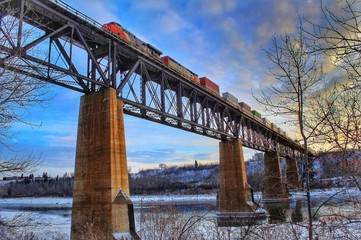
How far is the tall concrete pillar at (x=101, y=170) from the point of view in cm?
1911

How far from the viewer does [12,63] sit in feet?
24.1

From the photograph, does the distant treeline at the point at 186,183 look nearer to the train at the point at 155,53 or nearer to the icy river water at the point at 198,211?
the icy river water at the point at 198,211

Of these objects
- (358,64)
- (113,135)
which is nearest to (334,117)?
(358,64)

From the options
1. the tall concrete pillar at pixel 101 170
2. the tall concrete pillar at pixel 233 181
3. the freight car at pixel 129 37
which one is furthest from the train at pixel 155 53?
the tall concrete pillar at pixel 233 181

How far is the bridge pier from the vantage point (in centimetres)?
4241

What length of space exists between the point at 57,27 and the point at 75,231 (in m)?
14.3

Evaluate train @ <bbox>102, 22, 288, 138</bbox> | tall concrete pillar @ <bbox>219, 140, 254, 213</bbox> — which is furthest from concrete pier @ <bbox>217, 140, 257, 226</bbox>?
train @ <bbox>102, 22, 288, 138</bbox>

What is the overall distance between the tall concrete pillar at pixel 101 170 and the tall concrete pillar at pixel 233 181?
26.0m

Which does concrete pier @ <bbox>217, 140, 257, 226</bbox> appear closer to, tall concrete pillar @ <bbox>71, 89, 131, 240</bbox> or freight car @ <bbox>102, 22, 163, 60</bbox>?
freight car @ <bbox>102, 22, 163, 60</bbox>

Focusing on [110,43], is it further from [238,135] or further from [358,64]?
[238,135]

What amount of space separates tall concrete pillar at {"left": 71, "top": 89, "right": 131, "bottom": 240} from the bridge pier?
2471cm

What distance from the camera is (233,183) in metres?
44.3

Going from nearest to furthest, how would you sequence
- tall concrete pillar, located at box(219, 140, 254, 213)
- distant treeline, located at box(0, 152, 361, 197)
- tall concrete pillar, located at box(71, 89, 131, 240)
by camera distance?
distant treeline, located at box(0, 152, 361, 197) → tall concrete pillar, located at box(71, 89, 131, 240) → tall concrete pillar, located at box(219, 140, 254, 213)

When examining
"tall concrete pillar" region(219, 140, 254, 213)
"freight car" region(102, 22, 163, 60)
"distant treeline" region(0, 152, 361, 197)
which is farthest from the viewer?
"tall concrete pillar" region(219, 140, 254, 213)
